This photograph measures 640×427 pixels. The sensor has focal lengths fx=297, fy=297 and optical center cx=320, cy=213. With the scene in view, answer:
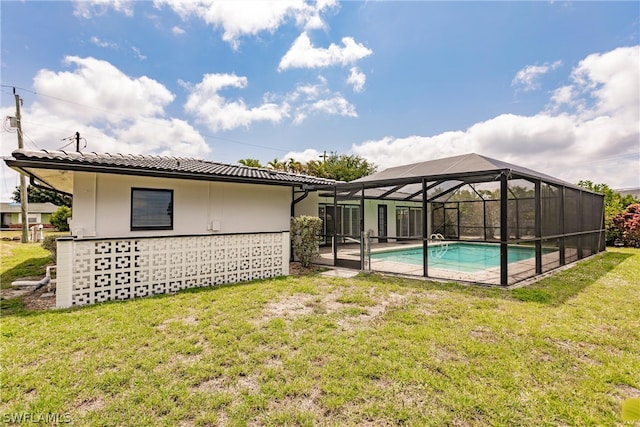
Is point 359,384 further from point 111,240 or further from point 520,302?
point 111,240

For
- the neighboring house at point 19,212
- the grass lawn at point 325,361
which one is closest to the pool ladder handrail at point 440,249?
the grass lawn at point 325,361

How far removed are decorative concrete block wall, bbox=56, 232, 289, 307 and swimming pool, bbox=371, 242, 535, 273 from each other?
18.7 feet

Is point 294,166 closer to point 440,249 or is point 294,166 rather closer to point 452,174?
point 440,249

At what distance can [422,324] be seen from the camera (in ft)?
15.4

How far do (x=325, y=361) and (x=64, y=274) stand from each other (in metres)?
5.16

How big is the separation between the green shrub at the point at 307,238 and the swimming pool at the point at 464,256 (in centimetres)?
346

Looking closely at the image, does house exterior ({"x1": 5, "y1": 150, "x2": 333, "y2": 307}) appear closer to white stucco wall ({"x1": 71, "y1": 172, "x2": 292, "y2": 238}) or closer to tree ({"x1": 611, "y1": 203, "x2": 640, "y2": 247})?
white stucco wall ({"x1": 71, "y1": 172, "x2": 292, "y2": 238})

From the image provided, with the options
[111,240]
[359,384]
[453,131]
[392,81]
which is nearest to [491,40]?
[392,81]

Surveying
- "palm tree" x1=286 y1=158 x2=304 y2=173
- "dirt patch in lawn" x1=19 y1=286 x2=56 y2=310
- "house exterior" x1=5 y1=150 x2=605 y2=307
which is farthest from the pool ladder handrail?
"palm tree" x1=286 y1=158 x2=304 y2=173

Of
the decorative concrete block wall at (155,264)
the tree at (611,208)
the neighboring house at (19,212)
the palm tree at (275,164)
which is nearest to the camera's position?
the decorative concrete block wall at (155,264)

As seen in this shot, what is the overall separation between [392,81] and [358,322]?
40.4 ft

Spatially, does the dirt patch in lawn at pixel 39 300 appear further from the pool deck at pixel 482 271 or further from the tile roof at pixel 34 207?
the tile roof at pixel 34 207

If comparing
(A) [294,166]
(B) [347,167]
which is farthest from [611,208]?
(A) [294,166]

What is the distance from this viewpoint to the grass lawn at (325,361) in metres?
2.73
